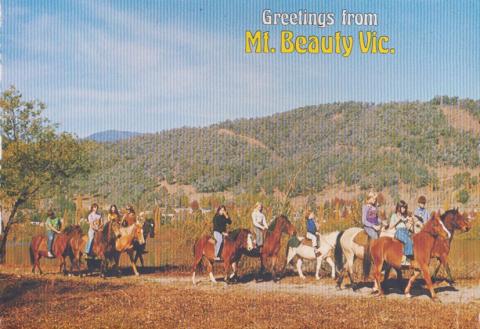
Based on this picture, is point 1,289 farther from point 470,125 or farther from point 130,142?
point 470,125

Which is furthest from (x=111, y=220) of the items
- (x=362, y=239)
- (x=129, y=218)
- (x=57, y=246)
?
(x=362, y=239)

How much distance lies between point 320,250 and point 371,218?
101 inches

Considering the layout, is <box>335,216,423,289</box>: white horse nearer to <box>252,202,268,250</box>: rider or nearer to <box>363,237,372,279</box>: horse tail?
<box>363,237,372,279</box>: horse tail

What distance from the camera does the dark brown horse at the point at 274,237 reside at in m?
14.8

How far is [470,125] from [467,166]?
1551cm

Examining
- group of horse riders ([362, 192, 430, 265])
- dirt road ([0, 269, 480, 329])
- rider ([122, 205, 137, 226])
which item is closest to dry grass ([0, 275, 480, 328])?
dirt road ([0, 269, 480, 329])

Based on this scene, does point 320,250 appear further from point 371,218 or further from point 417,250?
point 417,250

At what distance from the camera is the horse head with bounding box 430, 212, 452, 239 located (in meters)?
11.4

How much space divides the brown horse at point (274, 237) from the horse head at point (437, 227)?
4.13 m

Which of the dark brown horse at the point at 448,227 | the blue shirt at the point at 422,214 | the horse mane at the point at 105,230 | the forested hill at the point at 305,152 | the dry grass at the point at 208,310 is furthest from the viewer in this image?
the forested hill at the point at 305,152

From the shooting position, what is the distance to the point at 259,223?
1510cm

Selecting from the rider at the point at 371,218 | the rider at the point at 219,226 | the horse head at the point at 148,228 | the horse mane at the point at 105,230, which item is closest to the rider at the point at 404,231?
the rider at the point at 371,218

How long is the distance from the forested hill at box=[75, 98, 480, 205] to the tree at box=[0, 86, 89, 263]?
3571 millimetres

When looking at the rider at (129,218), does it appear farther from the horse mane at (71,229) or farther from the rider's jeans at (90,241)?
the horse mane at (71,229)
